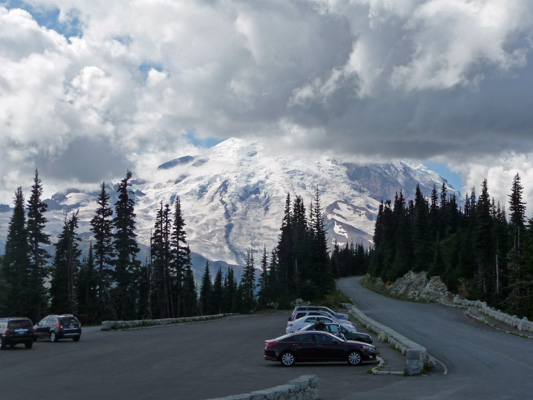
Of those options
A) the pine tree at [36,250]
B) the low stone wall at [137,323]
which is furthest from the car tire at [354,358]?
the pine tree at [36,250]

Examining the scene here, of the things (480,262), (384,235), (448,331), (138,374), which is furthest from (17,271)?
(384,235)

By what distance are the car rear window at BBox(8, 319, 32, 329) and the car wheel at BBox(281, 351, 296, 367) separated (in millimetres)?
17875

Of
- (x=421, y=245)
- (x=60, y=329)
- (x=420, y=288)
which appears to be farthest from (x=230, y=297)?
(x=60, y=329)

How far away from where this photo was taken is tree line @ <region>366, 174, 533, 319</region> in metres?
76.9

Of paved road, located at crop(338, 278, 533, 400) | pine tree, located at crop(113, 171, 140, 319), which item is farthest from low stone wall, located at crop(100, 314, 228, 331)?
paved road, located at crop(338, 278, 533, 400)

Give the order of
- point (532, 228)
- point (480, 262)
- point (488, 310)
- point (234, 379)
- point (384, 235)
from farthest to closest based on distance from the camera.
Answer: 1. point (384, 235)
2. point (480, 262)
3. point (532, 228)
4. point (488, 310)
5. point (234, 379)

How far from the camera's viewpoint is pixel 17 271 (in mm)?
75812

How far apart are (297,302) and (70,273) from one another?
39.1 metres

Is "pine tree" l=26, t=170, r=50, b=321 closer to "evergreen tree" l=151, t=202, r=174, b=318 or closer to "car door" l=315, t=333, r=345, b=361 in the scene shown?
"evergreen tree" l=151, t=202, r=174, b=318

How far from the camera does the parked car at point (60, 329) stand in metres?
40.1

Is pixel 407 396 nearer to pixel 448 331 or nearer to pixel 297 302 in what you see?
pixel 448 331

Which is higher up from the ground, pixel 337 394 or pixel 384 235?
pixel 384 235

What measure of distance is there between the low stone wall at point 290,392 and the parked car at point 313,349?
9.62 metres

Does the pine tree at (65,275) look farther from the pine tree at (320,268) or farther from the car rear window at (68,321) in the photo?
the pine tree at (320,268)
